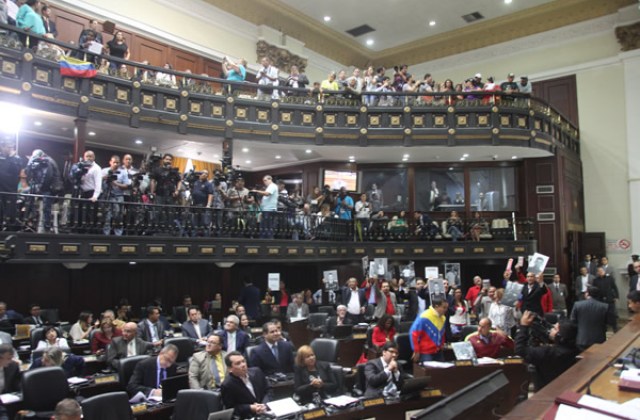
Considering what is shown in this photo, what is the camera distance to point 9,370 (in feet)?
18.2

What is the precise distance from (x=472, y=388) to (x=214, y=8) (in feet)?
59.8

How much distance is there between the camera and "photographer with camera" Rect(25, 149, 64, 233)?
9258mm

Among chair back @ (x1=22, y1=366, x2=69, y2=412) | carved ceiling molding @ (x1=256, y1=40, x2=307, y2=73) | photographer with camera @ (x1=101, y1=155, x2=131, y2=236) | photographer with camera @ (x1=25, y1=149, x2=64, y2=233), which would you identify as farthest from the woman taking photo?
carved ceiling molding @ (x1=256, y1=40, x2=307, y2=73)

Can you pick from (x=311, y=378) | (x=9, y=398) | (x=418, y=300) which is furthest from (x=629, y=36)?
(x=9, y=398)

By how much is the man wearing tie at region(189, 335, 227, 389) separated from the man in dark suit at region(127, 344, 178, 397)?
0.30 m

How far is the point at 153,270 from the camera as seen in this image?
42.8 feet

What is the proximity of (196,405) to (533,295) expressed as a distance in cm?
637

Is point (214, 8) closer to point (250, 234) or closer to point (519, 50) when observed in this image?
point (250, 234)

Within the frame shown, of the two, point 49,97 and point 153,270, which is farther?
point 153,270

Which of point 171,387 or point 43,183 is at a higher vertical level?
point 43,183

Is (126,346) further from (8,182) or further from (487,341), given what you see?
(487,341)

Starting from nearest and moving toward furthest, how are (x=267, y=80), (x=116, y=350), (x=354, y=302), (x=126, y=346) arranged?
(x=116, y=350), (x=126, y=346), (x=354, y=302), (x=267, y=80)

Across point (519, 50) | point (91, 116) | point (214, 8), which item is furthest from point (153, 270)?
point (519, 50)

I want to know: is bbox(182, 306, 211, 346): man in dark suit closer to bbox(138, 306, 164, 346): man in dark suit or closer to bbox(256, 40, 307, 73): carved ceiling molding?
bbox(138, 306, 164, 346): man in dark suit
